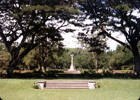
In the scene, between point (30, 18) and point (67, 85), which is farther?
point (30, 18)

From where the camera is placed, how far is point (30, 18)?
26.6 meters

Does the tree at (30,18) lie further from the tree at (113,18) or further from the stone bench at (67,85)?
the stone bench at (67,85)

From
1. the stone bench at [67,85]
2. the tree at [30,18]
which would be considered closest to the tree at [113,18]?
the tree at [30,18]

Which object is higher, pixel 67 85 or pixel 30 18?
pixel 30 18

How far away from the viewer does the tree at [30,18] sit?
24562 mm

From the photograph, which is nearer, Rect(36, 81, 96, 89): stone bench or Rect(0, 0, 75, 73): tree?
Rect(36, 81, 96, 89): stone bench

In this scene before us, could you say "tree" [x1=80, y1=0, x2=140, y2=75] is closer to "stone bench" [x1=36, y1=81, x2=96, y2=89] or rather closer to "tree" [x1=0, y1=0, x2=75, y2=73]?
"tree" [x1=0, y1=0, x2=75, y2=73]

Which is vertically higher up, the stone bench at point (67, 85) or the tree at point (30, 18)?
the tree at point (30, 18)

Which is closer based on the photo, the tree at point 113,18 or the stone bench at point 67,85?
the stone bench at point 67,85

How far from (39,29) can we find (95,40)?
279 inches

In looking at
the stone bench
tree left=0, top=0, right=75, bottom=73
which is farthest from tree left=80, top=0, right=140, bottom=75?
the stone bench

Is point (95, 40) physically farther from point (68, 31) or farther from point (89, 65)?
point (89, 65)

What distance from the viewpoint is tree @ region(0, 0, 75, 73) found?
967 inches

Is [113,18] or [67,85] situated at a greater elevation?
[113,18]
